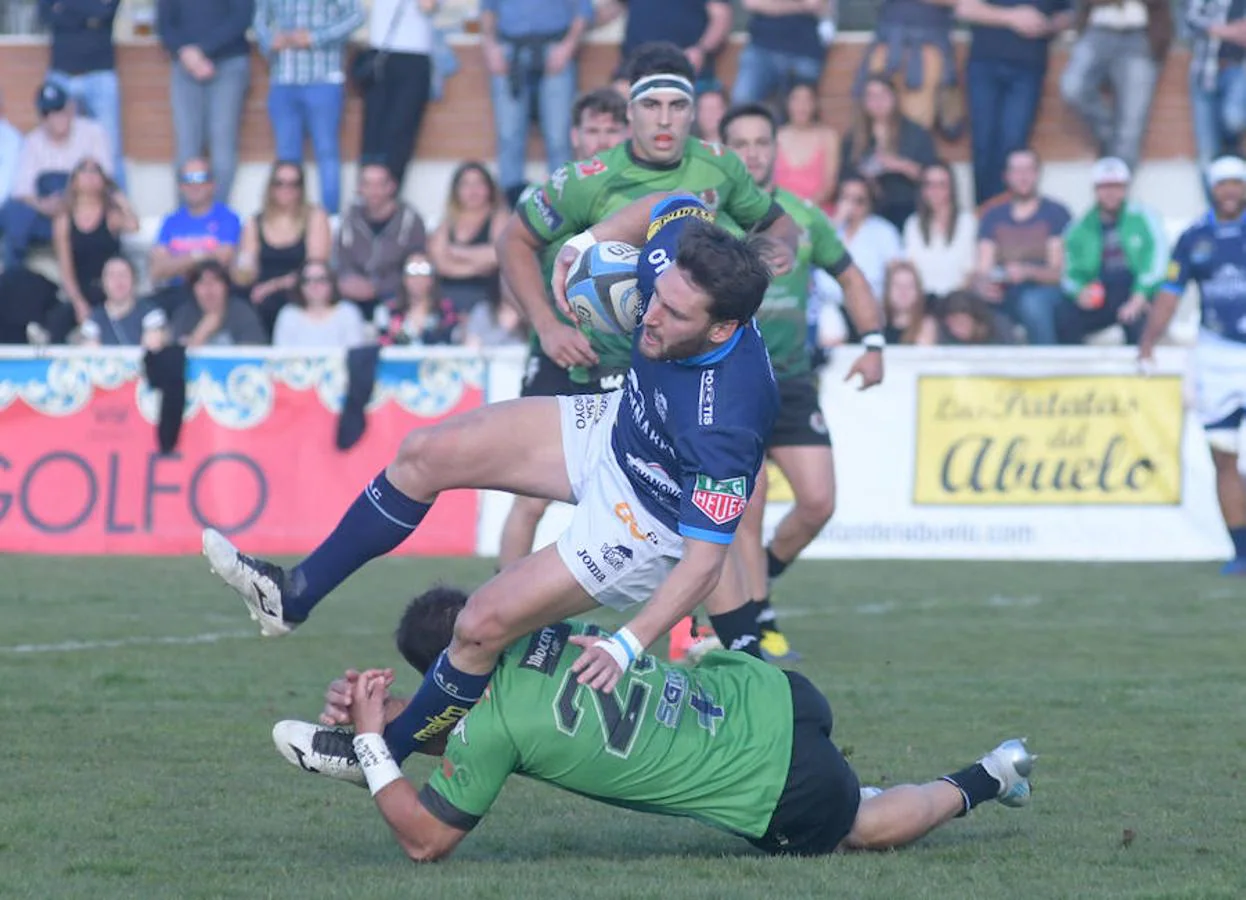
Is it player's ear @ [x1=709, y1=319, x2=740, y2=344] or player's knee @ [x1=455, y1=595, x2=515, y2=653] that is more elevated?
player's ear @ [x1=709, y1=319, x2=740, y2=344]

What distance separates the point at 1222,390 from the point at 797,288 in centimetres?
482

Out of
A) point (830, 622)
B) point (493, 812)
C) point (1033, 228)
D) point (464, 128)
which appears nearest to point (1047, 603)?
point (830, 622)

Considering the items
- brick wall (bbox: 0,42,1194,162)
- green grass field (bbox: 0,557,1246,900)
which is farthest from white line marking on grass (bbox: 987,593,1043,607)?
brick wall (bbox: 0,42,1194,162)

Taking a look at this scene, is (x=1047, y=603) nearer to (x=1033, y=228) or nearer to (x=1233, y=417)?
(x=1233, y=417)

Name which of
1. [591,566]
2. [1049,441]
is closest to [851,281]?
[591,566]

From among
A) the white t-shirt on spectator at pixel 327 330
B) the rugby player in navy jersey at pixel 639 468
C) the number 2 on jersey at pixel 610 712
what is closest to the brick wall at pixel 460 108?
the white t-shirt on spectator at pixel 327 330

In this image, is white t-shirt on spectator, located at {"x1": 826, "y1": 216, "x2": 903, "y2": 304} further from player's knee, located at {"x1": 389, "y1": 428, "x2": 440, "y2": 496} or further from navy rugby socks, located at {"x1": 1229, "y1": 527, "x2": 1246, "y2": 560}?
player's knee, located at {"x1": 389, "y1": 428, "x2": 440, "y2": 496}

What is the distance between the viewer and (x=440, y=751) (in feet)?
19.3

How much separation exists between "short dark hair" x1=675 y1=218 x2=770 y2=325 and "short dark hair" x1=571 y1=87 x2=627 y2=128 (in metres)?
3.73

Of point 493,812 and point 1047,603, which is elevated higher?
point 493,812

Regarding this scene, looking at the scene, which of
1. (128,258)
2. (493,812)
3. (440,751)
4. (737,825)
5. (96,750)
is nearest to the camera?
(737,825)

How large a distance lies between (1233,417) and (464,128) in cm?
730

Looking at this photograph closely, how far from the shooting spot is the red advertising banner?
1481 centimetres

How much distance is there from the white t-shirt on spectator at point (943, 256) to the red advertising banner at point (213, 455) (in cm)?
348
